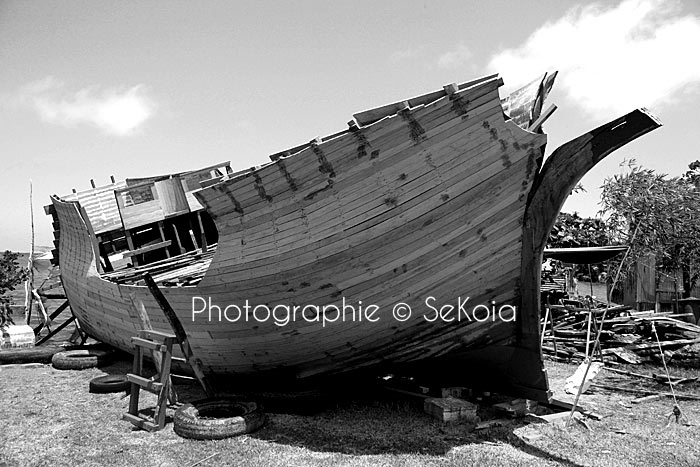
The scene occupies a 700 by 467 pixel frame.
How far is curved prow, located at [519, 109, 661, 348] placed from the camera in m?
5.14

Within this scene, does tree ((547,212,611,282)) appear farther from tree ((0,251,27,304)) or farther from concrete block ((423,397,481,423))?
tree ((0,251,27,304))

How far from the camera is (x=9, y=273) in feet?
57.1

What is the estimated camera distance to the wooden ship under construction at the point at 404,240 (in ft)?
17.6

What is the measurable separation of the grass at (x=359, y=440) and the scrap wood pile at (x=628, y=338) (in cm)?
340

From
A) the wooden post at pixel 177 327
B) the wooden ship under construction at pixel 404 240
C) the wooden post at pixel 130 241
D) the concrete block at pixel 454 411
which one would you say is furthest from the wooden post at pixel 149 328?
the concrete block at pixel 454 411

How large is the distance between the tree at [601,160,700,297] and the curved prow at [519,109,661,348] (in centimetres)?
854

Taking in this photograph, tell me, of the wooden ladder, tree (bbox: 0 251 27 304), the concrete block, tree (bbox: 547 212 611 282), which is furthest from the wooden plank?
tree (bbox: 547 212 611 282)

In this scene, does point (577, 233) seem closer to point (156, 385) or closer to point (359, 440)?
point (359, 440)

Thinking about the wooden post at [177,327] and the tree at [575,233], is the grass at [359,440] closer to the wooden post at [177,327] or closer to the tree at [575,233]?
the wooden post at [177,327]

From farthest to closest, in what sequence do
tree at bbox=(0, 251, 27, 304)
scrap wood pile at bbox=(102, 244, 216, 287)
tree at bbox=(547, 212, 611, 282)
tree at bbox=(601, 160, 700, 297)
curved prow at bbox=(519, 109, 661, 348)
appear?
tree at bbox=(547, 212, 611, 282) < tree at bbox=(0, 251, 27, 304) < tree at bbox=(601, 160, 700, 297) < scrap wood pile at bbox=(102, 244, 216, 287) < curved prow at bbox=(519, 109, 661, 348)

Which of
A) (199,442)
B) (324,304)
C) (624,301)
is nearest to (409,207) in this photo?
(324,304)

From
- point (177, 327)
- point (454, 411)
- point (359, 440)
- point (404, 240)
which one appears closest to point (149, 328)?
point (177, 327)

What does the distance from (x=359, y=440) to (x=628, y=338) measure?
8426 mm

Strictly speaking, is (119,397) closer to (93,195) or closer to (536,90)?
(93,195)
